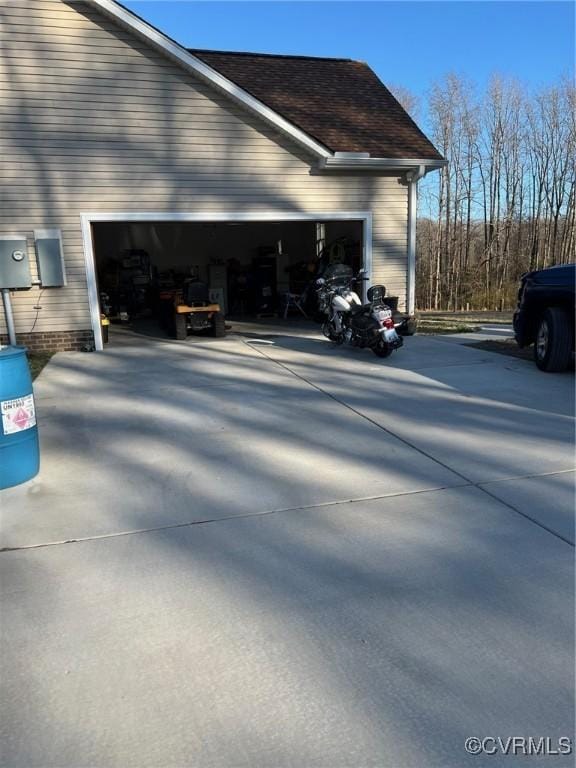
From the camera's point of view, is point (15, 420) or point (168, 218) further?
point (168, 218)

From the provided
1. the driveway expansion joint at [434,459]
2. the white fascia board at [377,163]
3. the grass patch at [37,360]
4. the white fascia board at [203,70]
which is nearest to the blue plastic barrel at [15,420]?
the driveway expansion joint at [434,459]

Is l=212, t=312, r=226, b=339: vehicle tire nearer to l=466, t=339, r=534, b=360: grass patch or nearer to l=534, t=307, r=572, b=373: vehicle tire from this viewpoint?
l=466, t=339, r=534, b=360: grass patch

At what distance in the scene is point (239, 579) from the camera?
2705 millimetres

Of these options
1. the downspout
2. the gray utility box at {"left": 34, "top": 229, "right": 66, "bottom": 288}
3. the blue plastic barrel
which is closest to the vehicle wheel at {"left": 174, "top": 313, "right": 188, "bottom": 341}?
the gray utility box at {"left": 34, "top": 229, "right": 66, "bottom": 288}

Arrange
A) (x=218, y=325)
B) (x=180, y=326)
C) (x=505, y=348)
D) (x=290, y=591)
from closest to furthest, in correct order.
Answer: (x=290, y=591) < (x=505, y=348) < (x=180, y=326) < (x=218, y=325)

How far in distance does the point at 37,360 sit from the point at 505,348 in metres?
7.47

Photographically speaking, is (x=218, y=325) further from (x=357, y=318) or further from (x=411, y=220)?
(x=411, y=220)

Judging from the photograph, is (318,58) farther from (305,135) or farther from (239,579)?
(239,579)

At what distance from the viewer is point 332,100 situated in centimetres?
1219

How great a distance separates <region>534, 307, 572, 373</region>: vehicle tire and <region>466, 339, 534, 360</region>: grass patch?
3.14ft

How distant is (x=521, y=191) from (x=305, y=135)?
21245 mm

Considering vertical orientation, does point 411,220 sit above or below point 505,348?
above

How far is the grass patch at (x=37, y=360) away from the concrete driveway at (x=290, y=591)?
2.97 meters

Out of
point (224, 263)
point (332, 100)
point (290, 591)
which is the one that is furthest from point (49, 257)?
Answer: point (290, 591)
